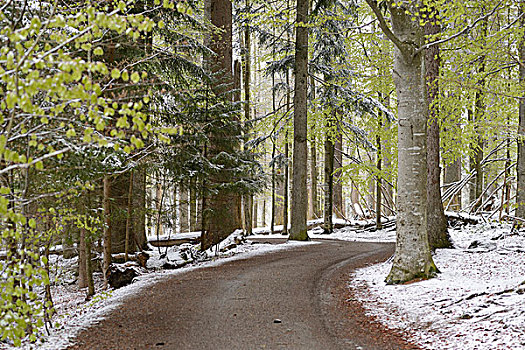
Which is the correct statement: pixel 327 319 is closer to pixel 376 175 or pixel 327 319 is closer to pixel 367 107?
pixel 376 175

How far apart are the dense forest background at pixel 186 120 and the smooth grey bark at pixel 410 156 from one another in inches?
1.0

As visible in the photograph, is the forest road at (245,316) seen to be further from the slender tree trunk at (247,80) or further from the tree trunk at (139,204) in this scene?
the slender tree trunk at (247,80)

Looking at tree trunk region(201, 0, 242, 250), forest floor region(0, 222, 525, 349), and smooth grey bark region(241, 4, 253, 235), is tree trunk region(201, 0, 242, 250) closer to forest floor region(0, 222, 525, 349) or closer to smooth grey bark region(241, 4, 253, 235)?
forest floor region(0, 222, 525, 349)

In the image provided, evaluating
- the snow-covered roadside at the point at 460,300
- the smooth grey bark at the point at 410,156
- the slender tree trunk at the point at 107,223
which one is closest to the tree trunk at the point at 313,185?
the snow-covered roadside at the point at 460,300

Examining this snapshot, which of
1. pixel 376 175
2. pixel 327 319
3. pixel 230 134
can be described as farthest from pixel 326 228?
pixel 327 319

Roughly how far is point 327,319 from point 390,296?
1624 millimetres

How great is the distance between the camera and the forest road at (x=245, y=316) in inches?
197

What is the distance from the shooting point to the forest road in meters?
5.01

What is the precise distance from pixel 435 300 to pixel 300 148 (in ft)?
29.7

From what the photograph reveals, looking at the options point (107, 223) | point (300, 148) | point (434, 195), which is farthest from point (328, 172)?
point (107, 223)

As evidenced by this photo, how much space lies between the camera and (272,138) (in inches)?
746

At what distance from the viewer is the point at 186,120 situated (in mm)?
10641

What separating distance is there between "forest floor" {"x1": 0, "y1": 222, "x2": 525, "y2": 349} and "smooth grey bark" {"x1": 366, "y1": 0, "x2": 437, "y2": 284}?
0.44m

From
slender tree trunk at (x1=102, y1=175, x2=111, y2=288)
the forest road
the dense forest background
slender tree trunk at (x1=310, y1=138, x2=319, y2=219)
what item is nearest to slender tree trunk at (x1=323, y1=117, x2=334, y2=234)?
the dense forest background
